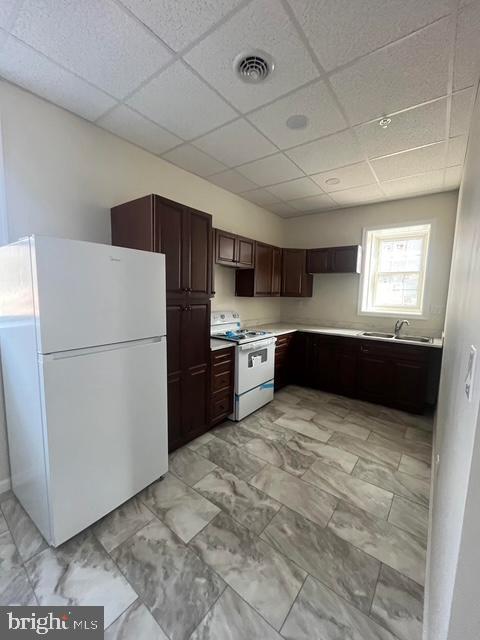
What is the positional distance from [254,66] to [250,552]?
113 inches

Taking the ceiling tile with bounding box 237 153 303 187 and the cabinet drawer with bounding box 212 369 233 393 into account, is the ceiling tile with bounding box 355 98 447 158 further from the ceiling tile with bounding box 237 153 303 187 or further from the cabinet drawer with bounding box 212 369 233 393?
the cabinet drawer with bounding box 212 369 233 393

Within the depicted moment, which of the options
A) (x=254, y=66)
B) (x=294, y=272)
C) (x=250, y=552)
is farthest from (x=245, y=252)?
(x=250, y=552)

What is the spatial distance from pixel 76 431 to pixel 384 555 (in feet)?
6.30

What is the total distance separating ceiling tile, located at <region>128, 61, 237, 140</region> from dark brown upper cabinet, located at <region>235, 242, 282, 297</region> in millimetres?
1786

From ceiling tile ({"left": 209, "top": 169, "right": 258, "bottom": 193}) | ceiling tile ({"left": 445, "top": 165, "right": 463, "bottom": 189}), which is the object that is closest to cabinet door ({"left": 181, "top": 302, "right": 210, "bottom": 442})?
ceiling tile ({"left": 209, "top": 169, "right": 258, "bottom": 193})

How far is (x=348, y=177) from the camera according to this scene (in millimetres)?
3086

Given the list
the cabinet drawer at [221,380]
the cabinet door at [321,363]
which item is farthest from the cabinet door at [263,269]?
the cabinet drawer at [221,380]

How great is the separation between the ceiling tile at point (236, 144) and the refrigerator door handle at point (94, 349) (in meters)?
1.84

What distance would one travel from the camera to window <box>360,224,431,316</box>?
3.77m

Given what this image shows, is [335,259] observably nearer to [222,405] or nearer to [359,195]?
[359,195]

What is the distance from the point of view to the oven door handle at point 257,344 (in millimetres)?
3010

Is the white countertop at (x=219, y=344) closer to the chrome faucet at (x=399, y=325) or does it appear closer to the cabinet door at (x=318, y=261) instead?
the cabinet door at (x=318, y=261)

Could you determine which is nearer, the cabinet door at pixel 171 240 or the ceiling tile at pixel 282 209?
the cabinet door at pixel 171 240

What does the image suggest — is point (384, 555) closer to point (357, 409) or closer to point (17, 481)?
point (357, 409)
